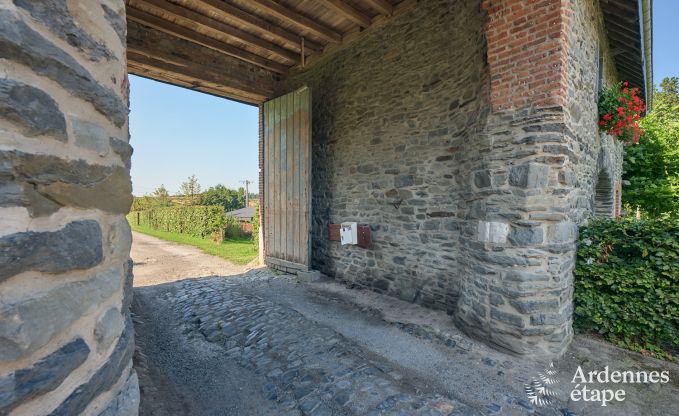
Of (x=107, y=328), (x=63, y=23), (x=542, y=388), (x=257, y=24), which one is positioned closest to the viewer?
(x=63, y=23)

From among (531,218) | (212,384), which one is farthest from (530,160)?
(212,384)

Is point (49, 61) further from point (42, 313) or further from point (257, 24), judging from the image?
point (257, 24)

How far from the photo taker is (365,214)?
554cm

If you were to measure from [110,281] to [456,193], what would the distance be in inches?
159

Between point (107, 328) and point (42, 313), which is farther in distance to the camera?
point (107, 328)

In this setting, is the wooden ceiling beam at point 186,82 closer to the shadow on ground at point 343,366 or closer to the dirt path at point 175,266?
the dirt path at point 175,266

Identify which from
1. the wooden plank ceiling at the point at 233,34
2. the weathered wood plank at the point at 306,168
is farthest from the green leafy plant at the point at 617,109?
the weathered wood plank at the point at 306,168

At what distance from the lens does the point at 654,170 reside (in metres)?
8.30

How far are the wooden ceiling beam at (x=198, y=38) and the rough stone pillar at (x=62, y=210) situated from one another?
5.06 metres

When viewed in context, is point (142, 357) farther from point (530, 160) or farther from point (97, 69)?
point (530, 160)

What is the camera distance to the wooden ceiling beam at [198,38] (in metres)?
5.05

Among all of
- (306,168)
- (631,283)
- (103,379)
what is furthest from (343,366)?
(306,168)

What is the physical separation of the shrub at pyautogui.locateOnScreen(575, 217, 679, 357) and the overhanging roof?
3570 mm

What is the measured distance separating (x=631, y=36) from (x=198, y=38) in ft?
25.4
